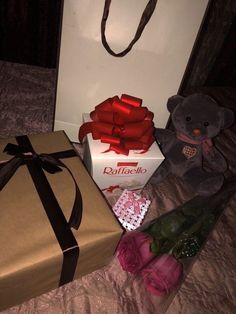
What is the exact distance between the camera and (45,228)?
2.02 ft

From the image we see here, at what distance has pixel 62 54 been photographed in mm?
943

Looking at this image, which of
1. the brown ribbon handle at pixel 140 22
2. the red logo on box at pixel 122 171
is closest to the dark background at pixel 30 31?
the brown ribbon handle at pixel 140 22

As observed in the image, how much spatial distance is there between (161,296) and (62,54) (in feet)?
2.77

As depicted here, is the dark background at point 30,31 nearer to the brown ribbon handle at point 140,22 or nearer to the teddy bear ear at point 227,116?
the brown ribbon handle at point 140,22

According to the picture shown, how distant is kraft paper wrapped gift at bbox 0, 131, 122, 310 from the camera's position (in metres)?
0.57

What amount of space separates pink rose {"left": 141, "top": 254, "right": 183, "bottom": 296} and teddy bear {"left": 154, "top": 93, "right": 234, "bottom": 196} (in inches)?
16.2

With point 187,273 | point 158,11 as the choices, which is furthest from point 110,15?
point 187,273

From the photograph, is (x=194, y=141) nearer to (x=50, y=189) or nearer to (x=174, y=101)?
(x=174, y=101)

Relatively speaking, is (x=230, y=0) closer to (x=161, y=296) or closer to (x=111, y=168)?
(x=111, y=168)

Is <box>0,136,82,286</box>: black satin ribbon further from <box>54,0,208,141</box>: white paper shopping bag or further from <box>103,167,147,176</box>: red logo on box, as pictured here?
<box>54,0,208,141</box>: white paper shopping bag

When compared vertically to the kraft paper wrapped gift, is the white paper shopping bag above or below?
above

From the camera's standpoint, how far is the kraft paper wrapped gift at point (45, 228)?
0.57 meters

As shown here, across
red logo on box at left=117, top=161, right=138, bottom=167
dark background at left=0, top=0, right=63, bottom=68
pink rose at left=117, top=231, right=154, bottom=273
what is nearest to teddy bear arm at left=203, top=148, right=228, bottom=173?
red logo on box at left=117, top=161, right=138, bottom=167

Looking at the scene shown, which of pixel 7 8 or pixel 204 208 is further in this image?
pixel 7 8
